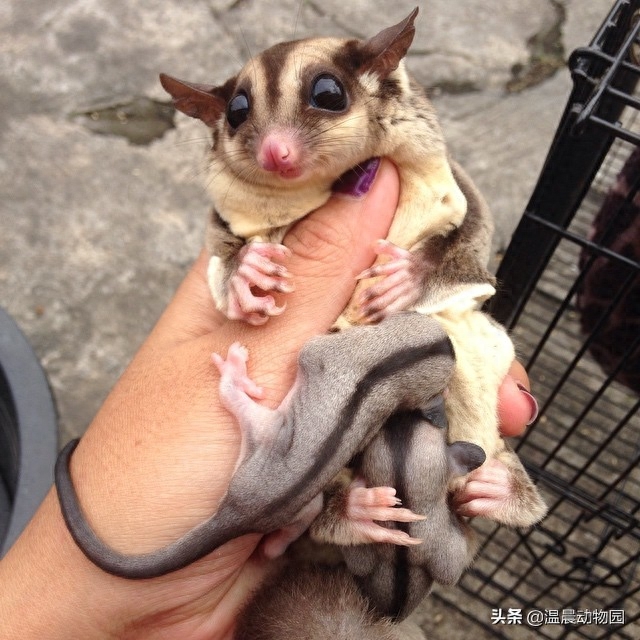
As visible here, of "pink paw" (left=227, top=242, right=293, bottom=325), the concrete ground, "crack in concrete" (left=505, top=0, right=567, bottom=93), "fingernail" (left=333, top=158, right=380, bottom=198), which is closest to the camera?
"pink paw" (left=227, top=242, right=293, bottom=325)

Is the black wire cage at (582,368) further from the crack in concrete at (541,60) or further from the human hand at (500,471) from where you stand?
the crack in concrete at (541,60)

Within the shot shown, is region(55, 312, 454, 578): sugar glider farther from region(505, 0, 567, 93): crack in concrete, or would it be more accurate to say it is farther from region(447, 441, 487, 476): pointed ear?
region(505, 0, 567, 93): crack in concrete

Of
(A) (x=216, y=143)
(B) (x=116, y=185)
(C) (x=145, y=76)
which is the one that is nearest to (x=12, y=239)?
(B) (x=116, y=185)

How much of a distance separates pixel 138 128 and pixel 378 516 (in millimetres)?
3040

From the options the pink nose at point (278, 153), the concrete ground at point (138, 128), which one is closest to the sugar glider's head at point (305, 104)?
the pink nose at point (278, 153)

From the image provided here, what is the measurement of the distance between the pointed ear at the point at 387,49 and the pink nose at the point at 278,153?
0.32m

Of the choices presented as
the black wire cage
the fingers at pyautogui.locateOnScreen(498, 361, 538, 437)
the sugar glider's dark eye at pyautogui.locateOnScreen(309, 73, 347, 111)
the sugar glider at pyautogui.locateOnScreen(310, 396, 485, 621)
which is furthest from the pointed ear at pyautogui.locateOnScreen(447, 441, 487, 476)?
the sugar glider's dark eye at pyautogui.locateOnScreen(309, 73, 347, 111)

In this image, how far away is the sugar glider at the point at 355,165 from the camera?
1594 millimetres

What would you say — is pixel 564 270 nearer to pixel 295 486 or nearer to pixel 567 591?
pixel 567 591

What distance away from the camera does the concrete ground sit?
10.8 ft

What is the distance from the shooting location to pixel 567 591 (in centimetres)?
268

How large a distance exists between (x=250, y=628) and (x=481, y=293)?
98 cm

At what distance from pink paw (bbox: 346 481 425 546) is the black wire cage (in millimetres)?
710

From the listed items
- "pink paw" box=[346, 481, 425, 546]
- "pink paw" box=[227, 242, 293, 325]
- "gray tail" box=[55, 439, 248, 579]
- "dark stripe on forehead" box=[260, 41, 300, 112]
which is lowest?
"gray tail" box=[55, 439, 248, 579]
